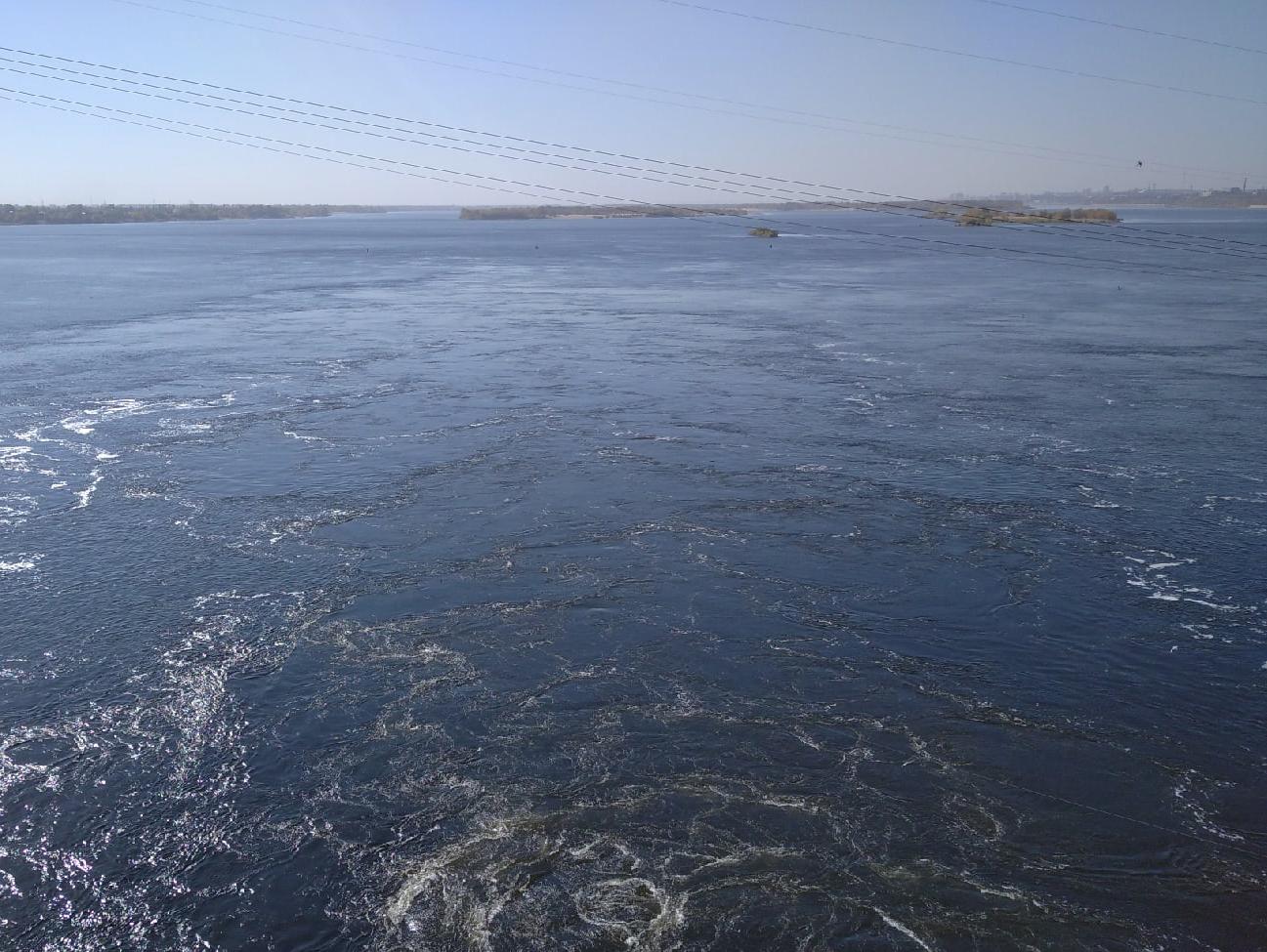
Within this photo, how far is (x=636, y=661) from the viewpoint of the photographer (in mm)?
15969

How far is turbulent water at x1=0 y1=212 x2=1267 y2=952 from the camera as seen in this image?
36.8 ft

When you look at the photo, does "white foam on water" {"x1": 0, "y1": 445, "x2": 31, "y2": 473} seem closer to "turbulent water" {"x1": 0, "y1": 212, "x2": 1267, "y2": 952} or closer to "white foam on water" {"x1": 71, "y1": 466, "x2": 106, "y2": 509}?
"turbulent water" {"x1": 0, "y1": 212, "x2": 1267, "y2": 952}

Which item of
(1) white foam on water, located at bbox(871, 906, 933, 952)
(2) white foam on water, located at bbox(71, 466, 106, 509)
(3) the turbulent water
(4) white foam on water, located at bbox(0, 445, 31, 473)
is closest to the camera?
(1) white foam on water, located at bbox(871, 906, 933, 952)

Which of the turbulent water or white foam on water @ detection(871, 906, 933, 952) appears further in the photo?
the turbulent water

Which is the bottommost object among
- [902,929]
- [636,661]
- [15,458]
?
[902,929]

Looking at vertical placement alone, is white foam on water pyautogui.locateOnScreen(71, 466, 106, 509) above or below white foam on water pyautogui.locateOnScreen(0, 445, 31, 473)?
below

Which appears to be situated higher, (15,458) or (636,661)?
(15,458)

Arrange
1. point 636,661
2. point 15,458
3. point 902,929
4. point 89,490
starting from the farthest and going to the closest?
point 15,458
point 89,490
point 636,661
point 902,929

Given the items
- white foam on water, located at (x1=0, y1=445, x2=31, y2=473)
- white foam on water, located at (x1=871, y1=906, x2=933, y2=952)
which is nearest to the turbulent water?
white foam on water, located at (x1=871, y1=906, x2=933, y2=952)

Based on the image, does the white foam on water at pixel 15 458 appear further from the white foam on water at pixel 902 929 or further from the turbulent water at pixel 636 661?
the white foam on water at pixel 902 929

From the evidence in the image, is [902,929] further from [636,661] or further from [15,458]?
[15,458]

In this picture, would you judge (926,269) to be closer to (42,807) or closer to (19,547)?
(19,547)

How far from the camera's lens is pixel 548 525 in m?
21.3

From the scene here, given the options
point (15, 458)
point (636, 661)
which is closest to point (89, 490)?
point (15, 458)
